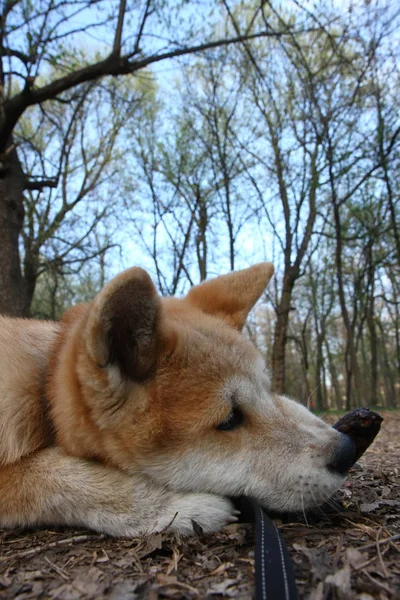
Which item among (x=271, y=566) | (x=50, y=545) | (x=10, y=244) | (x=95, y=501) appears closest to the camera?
(x=271, y=566)

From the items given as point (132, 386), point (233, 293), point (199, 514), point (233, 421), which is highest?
point (233, 293)

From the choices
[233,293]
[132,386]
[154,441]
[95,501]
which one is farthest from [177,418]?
[233,293]

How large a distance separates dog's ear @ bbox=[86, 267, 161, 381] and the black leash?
97 cm

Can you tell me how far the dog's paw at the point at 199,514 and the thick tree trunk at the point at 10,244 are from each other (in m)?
7.53

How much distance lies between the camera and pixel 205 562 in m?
1.90

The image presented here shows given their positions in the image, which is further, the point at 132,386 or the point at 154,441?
the point at 132,386

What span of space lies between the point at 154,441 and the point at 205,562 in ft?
2.01

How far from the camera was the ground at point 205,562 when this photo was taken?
5.32 feet

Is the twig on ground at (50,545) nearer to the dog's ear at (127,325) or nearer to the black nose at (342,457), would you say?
the dog's ear at (127,325)

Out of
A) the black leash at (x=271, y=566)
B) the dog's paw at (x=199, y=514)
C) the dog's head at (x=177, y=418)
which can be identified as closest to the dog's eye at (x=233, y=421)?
the dog's head at (x=177, y=418)

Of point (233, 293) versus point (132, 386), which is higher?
point (233, 293)

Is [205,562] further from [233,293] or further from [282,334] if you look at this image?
[282,334]

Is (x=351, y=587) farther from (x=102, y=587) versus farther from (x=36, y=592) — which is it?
(x=36, y=592)

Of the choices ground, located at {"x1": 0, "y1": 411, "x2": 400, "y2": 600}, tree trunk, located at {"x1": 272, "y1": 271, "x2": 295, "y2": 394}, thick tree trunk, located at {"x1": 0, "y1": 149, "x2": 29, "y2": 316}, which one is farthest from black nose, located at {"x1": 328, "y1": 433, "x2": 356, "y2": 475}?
tree trunk, located at {"x1": 272, "y1": 271, "x2": 295, "y2": 394}
